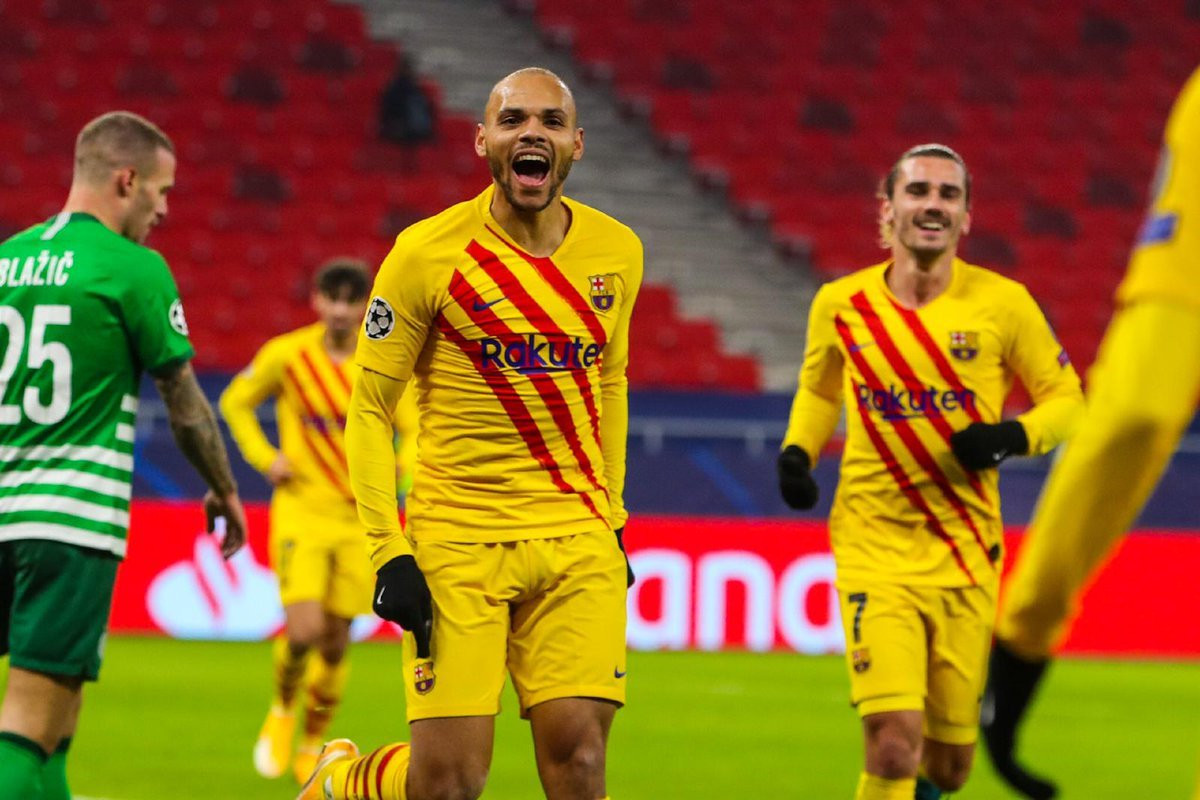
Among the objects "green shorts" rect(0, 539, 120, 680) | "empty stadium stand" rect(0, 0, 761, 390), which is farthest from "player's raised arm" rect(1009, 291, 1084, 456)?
"empty stadium stand" rect(0, 0, 761, 390)

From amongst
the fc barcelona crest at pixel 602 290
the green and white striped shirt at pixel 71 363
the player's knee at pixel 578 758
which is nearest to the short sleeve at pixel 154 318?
the green and white striped shirt at pixel 71 363

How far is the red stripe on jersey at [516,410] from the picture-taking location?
501cm

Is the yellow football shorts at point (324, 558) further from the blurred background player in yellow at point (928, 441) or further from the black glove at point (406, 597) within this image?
the black glove at point (406, 597)

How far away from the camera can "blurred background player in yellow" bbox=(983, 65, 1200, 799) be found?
2.55 meters

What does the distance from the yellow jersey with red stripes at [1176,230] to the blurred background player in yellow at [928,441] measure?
328cm

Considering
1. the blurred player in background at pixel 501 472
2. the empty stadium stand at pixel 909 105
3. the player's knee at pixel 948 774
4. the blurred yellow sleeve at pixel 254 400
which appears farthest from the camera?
the empty stadium stand at pixel 909 105

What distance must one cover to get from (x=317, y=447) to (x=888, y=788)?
408 centimetres

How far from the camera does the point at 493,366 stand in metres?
5.02

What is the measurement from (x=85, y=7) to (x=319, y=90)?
2548mm

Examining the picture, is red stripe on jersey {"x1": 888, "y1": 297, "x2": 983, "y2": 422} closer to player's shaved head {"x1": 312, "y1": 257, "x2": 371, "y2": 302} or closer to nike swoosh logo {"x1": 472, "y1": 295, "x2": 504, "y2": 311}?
nike swoosh logo {"x1": 472, "y1": 295, "x2": 504, "y2": 311}

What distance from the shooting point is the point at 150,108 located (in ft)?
63.1

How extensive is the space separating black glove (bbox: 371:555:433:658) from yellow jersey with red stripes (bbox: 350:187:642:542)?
0.73ft

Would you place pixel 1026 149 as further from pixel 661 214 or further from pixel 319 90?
pixel 319 90

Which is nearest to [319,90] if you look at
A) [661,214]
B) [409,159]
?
[409,159]
